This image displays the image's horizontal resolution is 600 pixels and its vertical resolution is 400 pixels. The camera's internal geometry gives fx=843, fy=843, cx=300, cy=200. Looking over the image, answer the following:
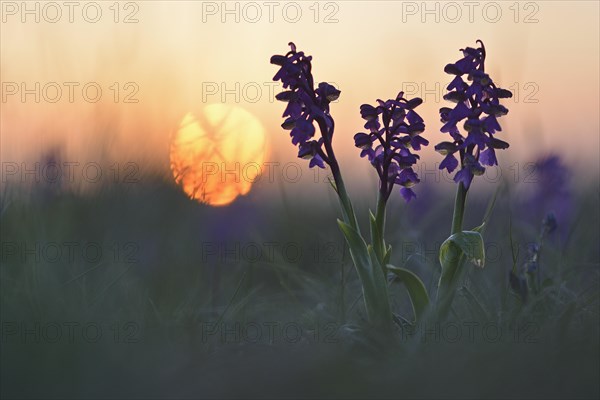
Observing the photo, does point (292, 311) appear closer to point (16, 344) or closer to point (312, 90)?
point (312, 90)

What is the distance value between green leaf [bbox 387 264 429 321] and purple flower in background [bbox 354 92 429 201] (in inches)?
10.3

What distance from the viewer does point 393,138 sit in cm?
270

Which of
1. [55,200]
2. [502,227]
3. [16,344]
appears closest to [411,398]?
[16,344]

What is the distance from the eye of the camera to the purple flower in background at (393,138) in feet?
8.77

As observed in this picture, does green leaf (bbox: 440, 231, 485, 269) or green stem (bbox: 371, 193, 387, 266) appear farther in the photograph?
green stem (bbox: 371, 193, 387, 266)

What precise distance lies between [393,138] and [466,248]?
433 millimetres

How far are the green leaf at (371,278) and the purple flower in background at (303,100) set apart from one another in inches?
11.5

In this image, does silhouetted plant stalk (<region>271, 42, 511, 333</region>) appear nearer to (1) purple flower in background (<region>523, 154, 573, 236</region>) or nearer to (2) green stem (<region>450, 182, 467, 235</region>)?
(2) green stem (<region>450, 182, 467, 235</region>)

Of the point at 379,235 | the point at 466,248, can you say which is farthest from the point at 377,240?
the point at 466,248

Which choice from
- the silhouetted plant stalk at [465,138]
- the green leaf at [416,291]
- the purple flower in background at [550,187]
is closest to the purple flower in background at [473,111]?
the silhouetted plant stalk at [465,138]

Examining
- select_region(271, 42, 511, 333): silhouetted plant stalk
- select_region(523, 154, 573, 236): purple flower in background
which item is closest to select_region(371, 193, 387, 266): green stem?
select_region(271, 42, 511, 333): silhouetted plant stalk

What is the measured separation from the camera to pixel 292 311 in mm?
2930

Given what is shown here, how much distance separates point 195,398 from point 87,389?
229 millimetres

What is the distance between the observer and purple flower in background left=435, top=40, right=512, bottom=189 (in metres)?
2.63
